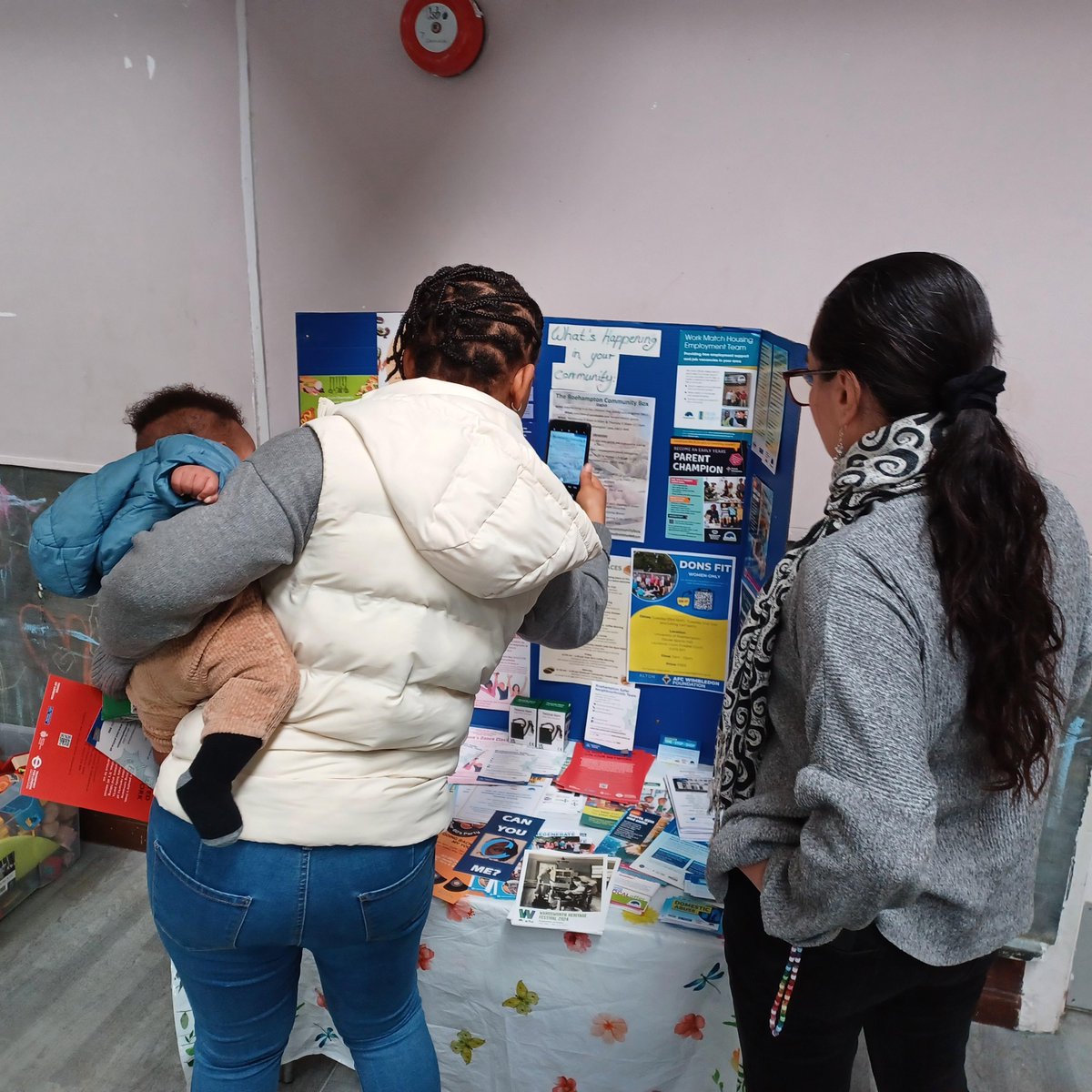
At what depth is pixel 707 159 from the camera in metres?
1.76

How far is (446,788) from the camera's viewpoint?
3.79 feet

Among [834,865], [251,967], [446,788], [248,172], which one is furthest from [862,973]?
[248,172]

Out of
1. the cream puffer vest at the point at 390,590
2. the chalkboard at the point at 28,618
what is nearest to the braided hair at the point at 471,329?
the cream puffer vest at the point at 390,590

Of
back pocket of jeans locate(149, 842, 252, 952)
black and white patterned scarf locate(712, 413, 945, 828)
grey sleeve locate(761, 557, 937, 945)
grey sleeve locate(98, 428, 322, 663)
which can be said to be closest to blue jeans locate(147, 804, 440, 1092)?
back pocket of jeans locate(149, 842, 252, 952)

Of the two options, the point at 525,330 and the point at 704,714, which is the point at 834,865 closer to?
the point at 525,330

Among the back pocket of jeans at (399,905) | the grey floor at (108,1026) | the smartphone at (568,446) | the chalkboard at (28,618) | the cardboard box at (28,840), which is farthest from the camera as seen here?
the chalkboard at (28,618)

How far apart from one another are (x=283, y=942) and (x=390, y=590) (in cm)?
46

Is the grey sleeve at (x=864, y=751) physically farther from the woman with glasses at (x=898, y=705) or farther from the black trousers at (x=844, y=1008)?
the black trousers at (x=844, y=1008)

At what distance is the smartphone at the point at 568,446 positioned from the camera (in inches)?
67.5

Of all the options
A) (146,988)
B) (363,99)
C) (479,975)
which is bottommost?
(146,988)

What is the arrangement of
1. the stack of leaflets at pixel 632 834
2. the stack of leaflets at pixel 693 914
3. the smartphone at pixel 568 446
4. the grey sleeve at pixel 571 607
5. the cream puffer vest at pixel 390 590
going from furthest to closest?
the smartphone at pixel 568 446, the stack of leaflets at pixel 632 834, the stack of leaflets at pixel 693 914, the grey sleeve at pixel 571 607, the cream puffer vest at pixel 390 590

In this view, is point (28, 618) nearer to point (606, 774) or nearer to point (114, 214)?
point (114, 214)

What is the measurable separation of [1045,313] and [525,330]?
1.14 metres

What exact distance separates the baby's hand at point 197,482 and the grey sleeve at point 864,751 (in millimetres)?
681
